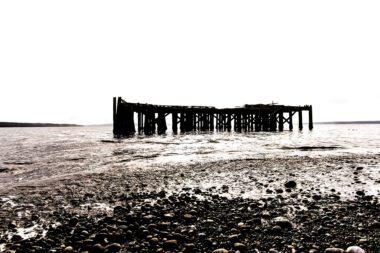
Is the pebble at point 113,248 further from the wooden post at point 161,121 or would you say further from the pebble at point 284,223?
the wooden post at point 161,121

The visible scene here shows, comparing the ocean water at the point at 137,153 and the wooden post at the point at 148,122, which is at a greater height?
the wooden post at the point at 148,122

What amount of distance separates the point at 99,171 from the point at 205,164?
3.55m

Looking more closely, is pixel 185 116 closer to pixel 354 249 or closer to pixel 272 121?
pixel 272 121

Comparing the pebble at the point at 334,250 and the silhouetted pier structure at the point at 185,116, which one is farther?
the silhouetted pier structure at the point at 185,116

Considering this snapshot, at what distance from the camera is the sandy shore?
334 cm

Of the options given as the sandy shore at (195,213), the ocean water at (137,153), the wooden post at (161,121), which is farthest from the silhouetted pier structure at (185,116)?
the sandy shore at (195,213)

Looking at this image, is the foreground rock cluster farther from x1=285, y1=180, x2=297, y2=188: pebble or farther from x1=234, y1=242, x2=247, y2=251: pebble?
x1=285, y1=180, x2=297, y2=188: pebble

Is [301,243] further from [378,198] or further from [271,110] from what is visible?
[271,110]

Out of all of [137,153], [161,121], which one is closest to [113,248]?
[137,153]

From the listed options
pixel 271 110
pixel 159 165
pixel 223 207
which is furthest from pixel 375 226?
pixel 271 110

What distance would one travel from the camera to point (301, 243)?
329cm

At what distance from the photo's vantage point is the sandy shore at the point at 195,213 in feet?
11.0

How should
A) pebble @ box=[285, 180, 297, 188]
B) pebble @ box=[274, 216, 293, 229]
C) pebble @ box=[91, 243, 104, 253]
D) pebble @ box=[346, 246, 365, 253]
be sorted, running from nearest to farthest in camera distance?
pebble @ box=[346, 246, 365, 253] → pebble @ box=[91, 243, 104, 253] → pebble @ box=[274, 216, 293, 229] → pebble @ box=[285, 180, 297, 188]

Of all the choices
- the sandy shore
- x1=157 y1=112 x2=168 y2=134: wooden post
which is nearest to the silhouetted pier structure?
x1=157 y1=112 x2=168 y2=134: wooden post
